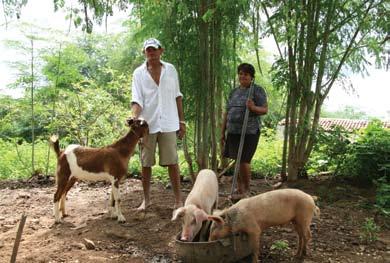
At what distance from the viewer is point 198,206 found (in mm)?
3834

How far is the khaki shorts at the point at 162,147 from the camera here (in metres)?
4.79

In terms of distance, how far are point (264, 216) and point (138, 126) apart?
5.60ft

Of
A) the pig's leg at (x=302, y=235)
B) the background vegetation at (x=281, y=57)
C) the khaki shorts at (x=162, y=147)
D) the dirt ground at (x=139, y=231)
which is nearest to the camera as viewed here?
the pig's leg at (x=302, y=235)

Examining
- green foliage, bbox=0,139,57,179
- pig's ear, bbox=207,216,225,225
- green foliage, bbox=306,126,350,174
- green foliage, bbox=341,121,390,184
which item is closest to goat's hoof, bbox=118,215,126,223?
pig's ear, bbox=207,216,225,225

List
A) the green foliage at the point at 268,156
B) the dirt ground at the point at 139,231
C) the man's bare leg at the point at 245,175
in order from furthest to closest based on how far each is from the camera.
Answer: the green foliage at the point at 268,156
the man's bare leg at the point at 245,175
the dirt ground at the point at 139,231

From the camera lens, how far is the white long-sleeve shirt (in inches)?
187

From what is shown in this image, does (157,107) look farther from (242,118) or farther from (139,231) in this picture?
(139,231)

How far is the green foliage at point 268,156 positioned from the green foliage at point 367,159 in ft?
4.58

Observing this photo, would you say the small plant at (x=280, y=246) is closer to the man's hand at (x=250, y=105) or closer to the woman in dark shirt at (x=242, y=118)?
the woman in dark shirt at (x=242, y=118)

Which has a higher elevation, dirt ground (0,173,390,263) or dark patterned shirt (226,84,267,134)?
dark patterned shirt (226,84,267,134)

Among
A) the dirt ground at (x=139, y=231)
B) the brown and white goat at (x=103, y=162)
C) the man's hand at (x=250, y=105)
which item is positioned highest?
the man's hand at (x=250, y=105)

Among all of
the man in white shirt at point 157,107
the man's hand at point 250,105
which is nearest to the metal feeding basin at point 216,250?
the man in white shirt at point 157,107

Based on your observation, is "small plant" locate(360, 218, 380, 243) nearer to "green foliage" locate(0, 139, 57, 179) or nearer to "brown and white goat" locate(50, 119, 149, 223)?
"brown and white goat" locate(50, 119, 149, 223)

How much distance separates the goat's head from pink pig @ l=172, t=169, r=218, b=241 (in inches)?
31.0
